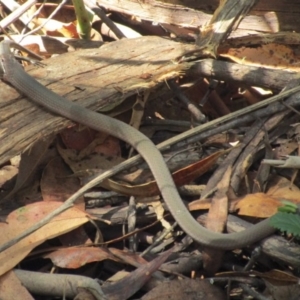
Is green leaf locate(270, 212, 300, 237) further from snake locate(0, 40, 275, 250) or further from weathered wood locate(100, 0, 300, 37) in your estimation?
weathered wood locate(100, 0, 300, 37)

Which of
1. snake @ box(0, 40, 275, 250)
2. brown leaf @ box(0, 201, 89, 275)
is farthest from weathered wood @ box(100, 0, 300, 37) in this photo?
brown leaf @ box(0, 201, 89, 275)

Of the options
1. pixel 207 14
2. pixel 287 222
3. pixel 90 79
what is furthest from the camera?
pixel 207 14

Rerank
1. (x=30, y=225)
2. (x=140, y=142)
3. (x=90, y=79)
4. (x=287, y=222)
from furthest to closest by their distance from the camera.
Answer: (x=90, y=79)
(x=140, y=142)
(x=30, y=225)
(x=287, y=222)

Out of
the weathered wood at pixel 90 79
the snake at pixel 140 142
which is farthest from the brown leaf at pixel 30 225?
the snake at pixel 140 142

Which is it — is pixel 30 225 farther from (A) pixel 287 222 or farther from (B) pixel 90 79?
(A) pixel 287 222

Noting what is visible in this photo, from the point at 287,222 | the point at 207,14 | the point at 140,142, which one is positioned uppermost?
the point at 207,14

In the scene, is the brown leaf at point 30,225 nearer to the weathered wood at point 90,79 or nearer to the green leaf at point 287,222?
the weathered wood at point 90,79

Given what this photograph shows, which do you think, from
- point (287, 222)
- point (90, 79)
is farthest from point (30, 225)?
point (287, 222)
